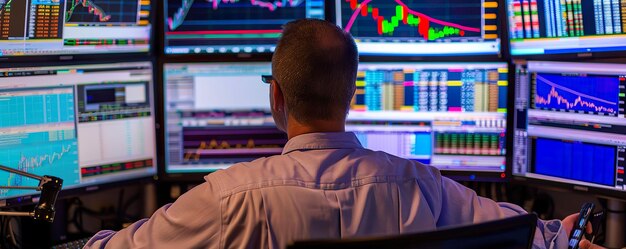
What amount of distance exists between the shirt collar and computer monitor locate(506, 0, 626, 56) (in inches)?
50.0

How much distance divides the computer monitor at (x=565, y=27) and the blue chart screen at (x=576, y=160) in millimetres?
315

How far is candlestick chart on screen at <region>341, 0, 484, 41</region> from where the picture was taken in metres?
3.02

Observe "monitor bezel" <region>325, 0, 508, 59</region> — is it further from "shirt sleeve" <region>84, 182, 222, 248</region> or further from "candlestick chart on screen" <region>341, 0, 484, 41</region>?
"shirt sleeve" <region>84, 182, 222, 248</region>

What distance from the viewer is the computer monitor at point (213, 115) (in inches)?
120

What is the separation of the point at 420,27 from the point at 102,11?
113cm

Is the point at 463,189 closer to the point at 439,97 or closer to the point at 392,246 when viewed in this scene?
the point at 392,246

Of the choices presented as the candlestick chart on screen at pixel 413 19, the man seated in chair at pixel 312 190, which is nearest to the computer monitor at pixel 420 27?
the candlestick chart on screen at pixel 413 19

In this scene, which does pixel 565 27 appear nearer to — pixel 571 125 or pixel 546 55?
pixel 546 55

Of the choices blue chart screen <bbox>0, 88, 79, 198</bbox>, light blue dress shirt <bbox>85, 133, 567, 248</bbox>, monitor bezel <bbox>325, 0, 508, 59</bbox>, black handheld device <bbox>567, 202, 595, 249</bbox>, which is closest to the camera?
light blue dress shirt <bbox>85, 133, 567, 248</bbox>

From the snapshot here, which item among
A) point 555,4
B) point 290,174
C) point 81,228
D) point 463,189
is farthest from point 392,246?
point 81,228

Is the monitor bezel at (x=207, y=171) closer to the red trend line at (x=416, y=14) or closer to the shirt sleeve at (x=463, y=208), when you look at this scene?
the red trend line at (x=416, y=14)

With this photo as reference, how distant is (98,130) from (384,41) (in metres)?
1.07

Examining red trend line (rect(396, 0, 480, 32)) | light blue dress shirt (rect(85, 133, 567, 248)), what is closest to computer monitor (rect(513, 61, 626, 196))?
red trend line (rect(396, 0, 480, 32))

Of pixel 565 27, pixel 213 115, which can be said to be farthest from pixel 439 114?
pixel 213 115
